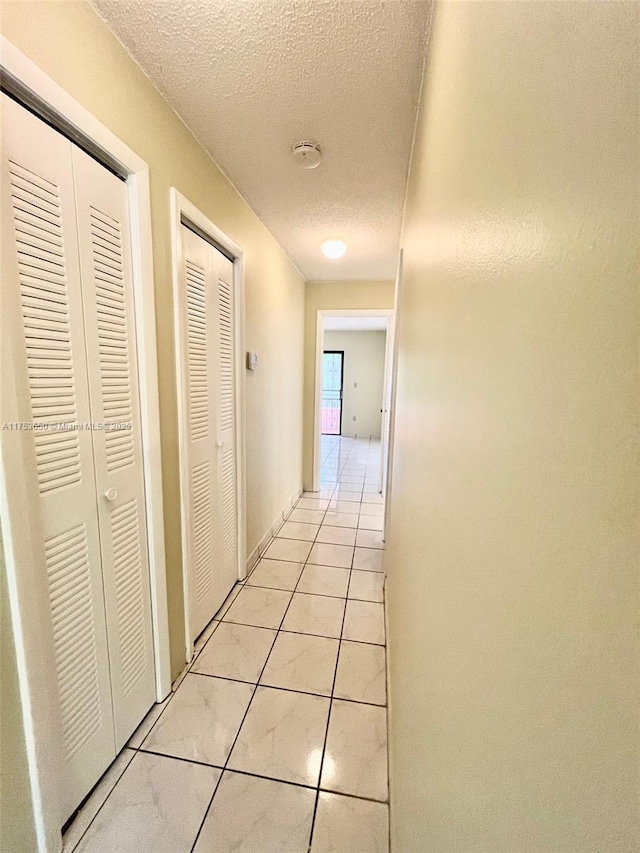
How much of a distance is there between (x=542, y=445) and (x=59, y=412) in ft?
3.83

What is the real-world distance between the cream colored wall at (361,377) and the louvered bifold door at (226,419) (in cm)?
576

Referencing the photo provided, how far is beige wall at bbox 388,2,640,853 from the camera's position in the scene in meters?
0.19

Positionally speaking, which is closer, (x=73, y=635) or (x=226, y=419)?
(x=73, y=635)

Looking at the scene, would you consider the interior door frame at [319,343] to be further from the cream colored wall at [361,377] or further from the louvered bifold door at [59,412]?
the cream colored wall at [361,377]

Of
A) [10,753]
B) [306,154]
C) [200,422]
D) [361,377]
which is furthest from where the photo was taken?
[361,377]

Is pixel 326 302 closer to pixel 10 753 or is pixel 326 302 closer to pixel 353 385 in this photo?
pixel 10 753

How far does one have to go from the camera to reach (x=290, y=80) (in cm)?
125

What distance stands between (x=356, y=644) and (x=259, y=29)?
2529 mm

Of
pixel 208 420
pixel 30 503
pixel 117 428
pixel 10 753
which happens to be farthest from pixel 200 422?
pixel 10 753

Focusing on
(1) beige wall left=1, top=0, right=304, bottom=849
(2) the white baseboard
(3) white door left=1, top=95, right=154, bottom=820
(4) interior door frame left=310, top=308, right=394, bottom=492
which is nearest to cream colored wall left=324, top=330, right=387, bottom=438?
(4) interior door frame left=310, top=308, right=394, bottom=492

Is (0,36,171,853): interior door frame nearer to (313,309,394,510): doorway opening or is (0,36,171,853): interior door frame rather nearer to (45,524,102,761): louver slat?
(45,524,102,761): louver slat

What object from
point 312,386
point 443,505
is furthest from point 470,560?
point 312,386

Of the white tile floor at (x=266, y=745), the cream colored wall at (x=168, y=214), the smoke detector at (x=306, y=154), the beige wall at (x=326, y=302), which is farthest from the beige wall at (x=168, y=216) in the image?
the beige wall at (x=326, y=302)

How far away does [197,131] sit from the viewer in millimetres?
1515
